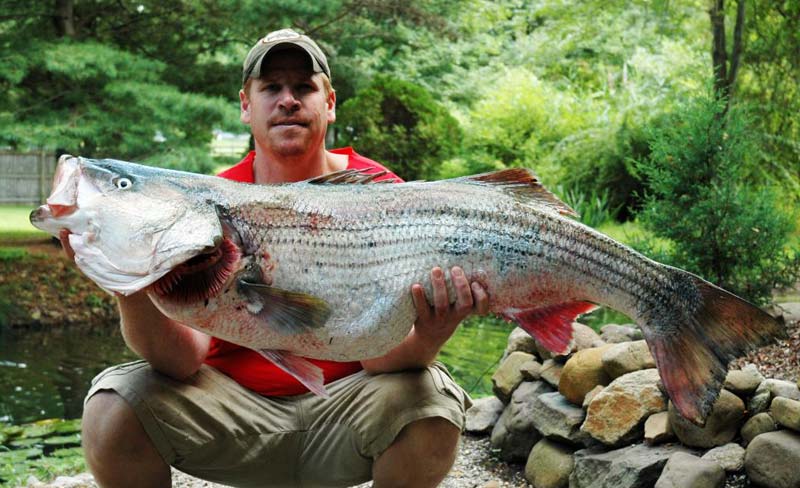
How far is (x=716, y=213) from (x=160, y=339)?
417 centimetres

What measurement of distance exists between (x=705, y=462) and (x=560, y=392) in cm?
110

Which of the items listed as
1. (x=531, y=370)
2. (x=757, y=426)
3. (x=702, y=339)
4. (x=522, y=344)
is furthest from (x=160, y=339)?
(x=522, y=344)

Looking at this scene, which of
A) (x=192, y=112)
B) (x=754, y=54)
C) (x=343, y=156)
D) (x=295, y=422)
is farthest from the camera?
(x=192, y=112)

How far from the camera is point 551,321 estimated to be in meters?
2.69

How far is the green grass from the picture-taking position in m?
15.1

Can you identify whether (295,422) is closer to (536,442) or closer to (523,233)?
(523,233)

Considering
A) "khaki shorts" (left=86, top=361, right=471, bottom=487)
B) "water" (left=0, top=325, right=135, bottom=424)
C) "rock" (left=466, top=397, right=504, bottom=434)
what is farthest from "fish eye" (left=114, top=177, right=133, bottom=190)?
"water" (left=0, top=325, right=135, bottom=424)

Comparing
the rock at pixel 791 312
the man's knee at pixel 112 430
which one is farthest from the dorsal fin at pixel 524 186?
the rock at pixel 791 312

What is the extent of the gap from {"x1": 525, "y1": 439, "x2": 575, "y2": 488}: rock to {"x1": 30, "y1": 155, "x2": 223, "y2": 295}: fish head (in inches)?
106

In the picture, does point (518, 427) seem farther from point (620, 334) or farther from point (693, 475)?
point (693, 475)

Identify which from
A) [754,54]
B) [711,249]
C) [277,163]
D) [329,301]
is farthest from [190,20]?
[329,301]

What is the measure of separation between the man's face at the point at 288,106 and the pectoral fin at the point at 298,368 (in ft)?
3.13

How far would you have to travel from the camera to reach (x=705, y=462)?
371 centimetres

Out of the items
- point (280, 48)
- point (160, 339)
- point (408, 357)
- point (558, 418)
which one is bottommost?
point (558, 418)
